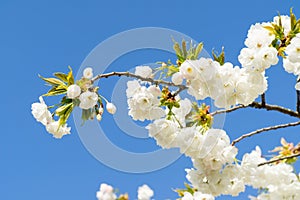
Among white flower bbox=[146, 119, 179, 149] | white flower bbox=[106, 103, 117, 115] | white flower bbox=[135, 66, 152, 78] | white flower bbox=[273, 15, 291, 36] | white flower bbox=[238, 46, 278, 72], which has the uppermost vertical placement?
white flower bbox=[273, 15, 291, 36]

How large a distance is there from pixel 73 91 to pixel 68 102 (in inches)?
4.8

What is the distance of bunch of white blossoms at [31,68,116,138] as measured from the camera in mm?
1988

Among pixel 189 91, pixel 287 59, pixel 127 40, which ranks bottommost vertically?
pixel 189 91

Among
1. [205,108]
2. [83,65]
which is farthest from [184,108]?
[83,65]

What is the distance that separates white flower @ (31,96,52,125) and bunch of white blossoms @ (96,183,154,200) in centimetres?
96

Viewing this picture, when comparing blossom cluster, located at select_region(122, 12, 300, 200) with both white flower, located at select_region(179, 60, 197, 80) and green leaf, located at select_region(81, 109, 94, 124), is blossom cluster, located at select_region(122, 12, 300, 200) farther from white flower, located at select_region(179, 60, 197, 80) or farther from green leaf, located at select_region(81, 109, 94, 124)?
green leaf, located at select_region(81, 109, 94, 124)

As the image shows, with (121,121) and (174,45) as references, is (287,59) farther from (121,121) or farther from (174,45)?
(121,121)

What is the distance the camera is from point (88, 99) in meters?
1.98

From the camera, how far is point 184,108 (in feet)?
6.76

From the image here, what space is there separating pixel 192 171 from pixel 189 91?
38 centimetres

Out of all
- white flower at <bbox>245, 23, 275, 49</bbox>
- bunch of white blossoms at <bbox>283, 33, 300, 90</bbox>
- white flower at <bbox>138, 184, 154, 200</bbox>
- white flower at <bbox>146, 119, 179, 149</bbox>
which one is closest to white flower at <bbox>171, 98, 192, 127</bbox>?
white flower at <bbox>146, 119, 179, 149</bbox>

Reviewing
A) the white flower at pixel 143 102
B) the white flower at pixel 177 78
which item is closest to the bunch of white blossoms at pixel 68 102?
the white flower at pixel 143 102

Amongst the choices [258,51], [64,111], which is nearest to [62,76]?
[64,111]

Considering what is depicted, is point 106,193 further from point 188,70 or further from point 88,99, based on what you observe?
point 188,70
